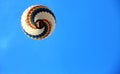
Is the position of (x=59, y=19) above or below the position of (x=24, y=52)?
above

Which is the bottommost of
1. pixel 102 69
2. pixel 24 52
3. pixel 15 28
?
pixel 102 69

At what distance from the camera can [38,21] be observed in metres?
1.35

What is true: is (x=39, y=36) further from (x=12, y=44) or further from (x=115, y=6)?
(x=115, y=6)

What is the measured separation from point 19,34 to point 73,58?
0.40m

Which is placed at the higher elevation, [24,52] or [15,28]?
[15,28]

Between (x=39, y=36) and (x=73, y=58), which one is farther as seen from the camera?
(x=73, y=58)

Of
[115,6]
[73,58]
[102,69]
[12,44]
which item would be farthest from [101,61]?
[12,44]

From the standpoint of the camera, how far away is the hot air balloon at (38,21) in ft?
4.35

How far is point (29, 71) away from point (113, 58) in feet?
1.88

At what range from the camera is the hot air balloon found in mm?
1326

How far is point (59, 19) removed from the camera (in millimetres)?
1565

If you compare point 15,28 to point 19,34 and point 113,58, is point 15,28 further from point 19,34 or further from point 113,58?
point 113,58

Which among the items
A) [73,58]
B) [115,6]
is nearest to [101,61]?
[73,58]

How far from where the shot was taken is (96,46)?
1576mm
